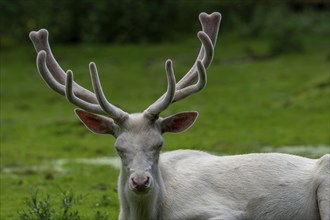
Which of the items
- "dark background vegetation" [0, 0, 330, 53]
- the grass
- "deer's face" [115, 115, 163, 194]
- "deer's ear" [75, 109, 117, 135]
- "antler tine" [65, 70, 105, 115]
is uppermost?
"antler tine" [65, 70, 105, 115]

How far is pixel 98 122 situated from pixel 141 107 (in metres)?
18.0

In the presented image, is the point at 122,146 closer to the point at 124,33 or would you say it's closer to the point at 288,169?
the point at 288,169

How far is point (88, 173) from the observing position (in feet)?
53.3

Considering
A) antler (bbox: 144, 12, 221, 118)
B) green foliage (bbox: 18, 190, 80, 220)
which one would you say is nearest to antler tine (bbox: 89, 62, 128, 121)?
antler (bbox: 144, 12, 221, 118)

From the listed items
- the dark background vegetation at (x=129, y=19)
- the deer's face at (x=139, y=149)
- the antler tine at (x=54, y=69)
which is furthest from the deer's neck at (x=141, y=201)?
the dark background vegetation at (x=129, y=19)

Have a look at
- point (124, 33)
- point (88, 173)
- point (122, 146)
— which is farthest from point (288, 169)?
point (124, 33)

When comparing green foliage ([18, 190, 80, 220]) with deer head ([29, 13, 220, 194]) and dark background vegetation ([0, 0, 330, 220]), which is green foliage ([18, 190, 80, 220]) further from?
deer head ([29, 13, 220, 194])

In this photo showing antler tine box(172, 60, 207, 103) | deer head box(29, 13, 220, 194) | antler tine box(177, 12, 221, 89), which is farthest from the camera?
antler tine box(177, 12, 221, 89)

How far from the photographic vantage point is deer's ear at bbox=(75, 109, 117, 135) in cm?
879

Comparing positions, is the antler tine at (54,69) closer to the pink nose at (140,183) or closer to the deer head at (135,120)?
the deer head at (135,120)

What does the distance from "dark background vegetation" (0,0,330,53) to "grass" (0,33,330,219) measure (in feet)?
3.06

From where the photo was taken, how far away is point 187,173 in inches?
366

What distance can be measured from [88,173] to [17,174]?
4.28 feet

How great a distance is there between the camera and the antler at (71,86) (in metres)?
A: 8.47
